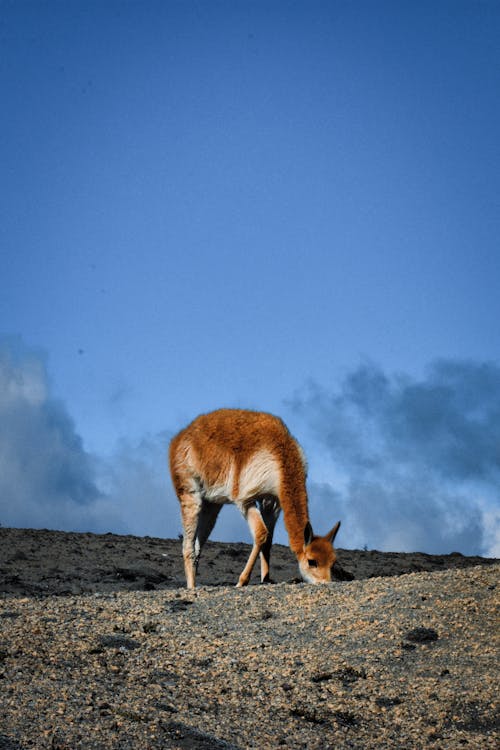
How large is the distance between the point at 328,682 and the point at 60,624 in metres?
3.93

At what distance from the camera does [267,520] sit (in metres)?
15.6

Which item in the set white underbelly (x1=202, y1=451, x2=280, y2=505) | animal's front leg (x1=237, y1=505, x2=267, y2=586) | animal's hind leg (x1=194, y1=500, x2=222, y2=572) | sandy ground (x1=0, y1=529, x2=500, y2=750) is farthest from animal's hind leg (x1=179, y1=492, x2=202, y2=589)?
sandy ground (x1=0, y1=529, x2=500, y2=750)

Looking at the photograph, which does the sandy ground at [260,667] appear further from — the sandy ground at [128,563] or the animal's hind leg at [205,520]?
the sandy ground at [128,563]

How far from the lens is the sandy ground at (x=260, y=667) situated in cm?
838

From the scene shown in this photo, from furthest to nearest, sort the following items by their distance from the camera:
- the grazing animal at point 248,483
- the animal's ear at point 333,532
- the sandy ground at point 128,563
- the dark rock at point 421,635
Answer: the sandy ground at point 128,563 < the grazing animal at point 248,483 < the animal's ear at point 333,532 < the dark rock at point 421,635

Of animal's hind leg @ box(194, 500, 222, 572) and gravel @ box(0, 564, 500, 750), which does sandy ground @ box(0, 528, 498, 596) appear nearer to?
animal's hind leg @ box(194, 500, 222, 572)

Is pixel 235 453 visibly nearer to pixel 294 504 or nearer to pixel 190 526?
pixel 294 504

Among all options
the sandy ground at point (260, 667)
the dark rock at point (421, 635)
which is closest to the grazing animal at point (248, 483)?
the sandy ground at point (260, 667)

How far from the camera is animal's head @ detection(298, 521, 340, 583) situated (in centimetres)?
1410

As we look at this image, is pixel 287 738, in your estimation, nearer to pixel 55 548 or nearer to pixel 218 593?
pixel 218 593

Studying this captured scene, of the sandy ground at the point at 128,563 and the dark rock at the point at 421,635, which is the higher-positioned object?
the sandy ground at the point at 128,563

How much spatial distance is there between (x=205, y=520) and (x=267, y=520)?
1.52m

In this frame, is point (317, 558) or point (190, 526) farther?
point (190, 526)

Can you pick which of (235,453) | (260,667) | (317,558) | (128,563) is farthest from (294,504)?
(128,563)
